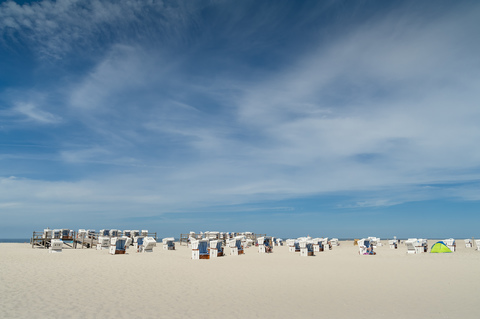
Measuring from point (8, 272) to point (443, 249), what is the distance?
34.5m

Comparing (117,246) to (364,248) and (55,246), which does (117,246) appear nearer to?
(55,246)

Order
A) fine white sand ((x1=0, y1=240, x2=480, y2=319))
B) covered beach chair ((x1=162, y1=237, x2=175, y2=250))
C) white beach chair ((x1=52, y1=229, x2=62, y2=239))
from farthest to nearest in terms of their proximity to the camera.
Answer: covered beach chair ((x1=162, y1=237, x2=175, y2=250))
white beach chair ((x1=52, y1=229, x2=62, y2=239))
fine white sand ((x1=0, y1=240, x2=480, y2=319))

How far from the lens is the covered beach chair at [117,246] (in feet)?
93.0

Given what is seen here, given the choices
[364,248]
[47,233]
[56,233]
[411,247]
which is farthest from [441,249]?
[47,233]

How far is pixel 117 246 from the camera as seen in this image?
1122 inches

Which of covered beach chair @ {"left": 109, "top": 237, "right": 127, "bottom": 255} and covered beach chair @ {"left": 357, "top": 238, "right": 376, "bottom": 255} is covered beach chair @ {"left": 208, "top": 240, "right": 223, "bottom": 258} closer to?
covered beach chair @ {"left": 109, "top": 237, "right": 127, "bottom": 255}

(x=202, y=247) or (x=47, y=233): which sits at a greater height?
(x=47, y=233)

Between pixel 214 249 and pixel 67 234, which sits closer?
pixel 214 249

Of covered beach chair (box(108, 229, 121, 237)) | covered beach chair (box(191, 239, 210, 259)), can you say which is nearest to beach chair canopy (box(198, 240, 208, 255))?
covered beach chair (box(191, 239, 210, 259))

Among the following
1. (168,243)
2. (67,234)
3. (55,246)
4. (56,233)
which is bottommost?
(168,243)

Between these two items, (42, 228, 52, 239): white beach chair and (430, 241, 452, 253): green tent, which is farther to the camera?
(42, 228, 52, 239): white beach chair

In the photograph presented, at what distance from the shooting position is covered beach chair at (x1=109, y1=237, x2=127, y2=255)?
28359 millimetres

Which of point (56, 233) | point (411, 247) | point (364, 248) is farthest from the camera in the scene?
point (56, 233)

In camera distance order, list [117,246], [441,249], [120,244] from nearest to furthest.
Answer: [117,246], [120,244], [441,249]
